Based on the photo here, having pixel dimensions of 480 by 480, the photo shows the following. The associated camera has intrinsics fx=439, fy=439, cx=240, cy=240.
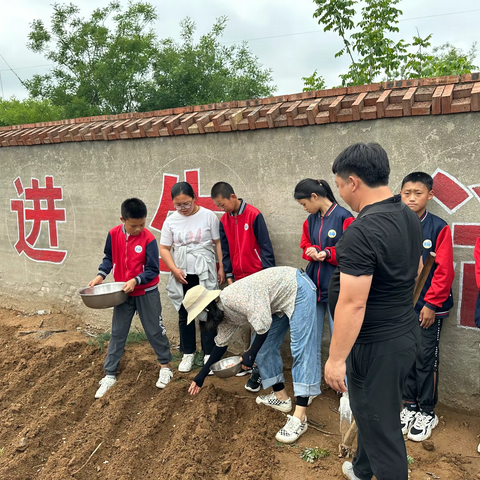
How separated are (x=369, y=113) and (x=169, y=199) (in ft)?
7.57

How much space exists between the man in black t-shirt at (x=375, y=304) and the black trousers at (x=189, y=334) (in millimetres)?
2176

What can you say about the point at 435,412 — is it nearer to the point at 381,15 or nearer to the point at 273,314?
the point at 273,314

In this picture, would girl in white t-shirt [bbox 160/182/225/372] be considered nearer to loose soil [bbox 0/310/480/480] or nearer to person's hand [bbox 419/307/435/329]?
loose soil [bbox 0/310/480/480]

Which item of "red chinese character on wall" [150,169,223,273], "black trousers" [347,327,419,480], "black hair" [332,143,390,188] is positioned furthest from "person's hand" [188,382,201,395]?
"red chinese character on wall" [150,169,223,273]

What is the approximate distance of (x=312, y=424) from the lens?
11.0ft

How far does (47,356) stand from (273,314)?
287 cm

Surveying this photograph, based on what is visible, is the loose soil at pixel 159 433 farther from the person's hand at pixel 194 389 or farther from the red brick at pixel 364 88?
the red brick at pixel 364 88

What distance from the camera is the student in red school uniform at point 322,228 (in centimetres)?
341

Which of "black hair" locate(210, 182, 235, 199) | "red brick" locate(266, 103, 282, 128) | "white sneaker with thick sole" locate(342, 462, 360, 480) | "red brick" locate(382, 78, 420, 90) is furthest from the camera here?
"red brick" locate(266, 103, 282, 128)

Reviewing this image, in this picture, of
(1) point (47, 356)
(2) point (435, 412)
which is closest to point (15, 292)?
(1) point (47, 356)

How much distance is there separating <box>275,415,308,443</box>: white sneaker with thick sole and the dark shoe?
0.72 meters

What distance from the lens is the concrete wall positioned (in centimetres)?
329

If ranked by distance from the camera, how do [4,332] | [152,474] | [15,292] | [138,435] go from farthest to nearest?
[15,292]
[4,332]
[138,435]
[152,474]

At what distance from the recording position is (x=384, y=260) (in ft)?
6.32
